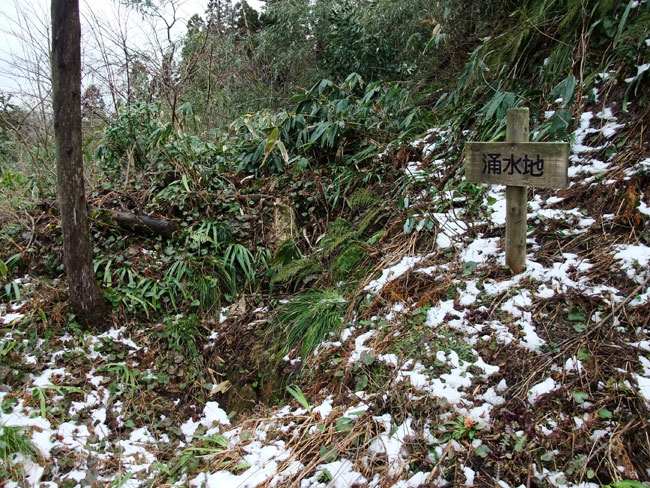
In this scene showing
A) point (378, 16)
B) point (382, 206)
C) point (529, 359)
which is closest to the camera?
point (529, 359)

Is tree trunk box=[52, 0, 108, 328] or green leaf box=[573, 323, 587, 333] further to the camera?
tree trunk box=[52, 0, 108, 328]

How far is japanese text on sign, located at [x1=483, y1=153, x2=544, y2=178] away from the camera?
2387mm

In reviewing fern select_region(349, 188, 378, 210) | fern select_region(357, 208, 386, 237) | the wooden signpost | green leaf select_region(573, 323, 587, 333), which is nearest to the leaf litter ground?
green leaf select_region(573, 323, 587, 333)

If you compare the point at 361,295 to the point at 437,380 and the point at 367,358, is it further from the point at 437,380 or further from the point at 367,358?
the point at 437,380

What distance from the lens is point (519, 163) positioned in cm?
246

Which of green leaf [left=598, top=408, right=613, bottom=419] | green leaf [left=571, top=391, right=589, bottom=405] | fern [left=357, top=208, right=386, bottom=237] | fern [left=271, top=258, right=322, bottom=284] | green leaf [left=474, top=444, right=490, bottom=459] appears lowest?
green leaf [left=474, top=444, right=490, bottom=459]

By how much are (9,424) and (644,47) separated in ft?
16.5

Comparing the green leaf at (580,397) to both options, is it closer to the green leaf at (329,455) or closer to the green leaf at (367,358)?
the green leaf at (367,358)

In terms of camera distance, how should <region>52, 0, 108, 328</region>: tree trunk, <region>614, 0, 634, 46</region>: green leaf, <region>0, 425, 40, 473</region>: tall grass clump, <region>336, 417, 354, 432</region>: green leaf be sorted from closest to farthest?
<region>336, 417, 354, 432</region>: green leaf < <region>0, 425, 40, 473</region>: tall grass clump < <region>52, 0, 108, 328</region>: tree trunk < <region>614, 0, 634, 46</region>: green leaf

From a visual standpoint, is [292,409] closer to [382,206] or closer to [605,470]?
[605,470]

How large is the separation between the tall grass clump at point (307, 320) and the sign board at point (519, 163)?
1.33 m

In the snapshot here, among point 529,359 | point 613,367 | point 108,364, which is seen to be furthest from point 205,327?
point 613,367

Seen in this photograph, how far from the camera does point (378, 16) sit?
6156 mm

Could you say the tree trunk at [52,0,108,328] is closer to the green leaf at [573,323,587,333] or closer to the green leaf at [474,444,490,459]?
the green leaf at [474,444,490,459]
